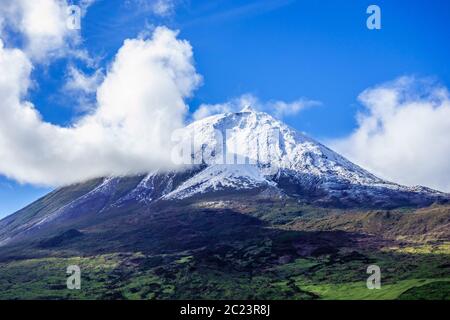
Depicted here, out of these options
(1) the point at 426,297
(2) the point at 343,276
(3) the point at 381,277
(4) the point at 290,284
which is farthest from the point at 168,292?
(1) the point at 426,297
